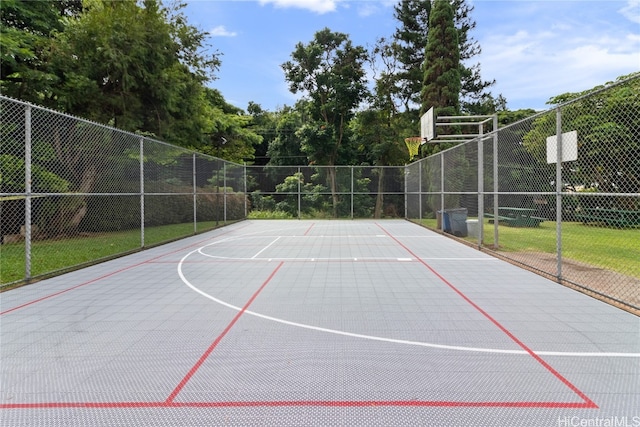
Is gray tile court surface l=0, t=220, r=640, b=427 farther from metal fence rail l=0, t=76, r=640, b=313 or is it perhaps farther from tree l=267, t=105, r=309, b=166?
tree l=267, t=105, r=309, b=166

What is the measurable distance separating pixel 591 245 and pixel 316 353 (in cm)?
981

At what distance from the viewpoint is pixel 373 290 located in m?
5.75

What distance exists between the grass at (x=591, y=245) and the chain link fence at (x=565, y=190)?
0.07ft

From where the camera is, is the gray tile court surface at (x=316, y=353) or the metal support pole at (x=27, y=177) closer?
the gray tile court surface at (x=316, y=353)

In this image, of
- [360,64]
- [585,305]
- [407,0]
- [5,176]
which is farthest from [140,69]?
[407,0]

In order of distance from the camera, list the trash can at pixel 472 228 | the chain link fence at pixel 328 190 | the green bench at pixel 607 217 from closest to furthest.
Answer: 1. the green bench at pixel 607 217
2. the trash can at pixel 472 228
3. the chain link fence at pixel 328 190

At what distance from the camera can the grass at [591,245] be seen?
8.05 meters

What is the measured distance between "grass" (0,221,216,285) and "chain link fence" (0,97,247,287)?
3cm

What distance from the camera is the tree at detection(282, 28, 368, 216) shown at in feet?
82.7

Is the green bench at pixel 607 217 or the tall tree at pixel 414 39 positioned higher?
the tall tree at pixel 414 39

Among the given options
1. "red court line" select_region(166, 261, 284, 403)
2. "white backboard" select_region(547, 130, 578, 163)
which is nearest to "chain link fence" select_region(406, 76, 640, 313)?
"white backboard" select_region(547, 130, 578, 163)

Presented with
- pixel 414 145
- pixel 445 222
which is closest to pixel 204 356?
pixel 445 222

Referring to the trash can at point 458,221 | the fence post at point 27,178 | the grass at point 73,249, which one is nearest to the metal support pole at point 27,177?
the fence post at point 27,178

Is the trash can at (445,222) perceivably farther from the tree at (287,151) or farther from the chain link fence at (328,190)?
the tree at (287,151)
